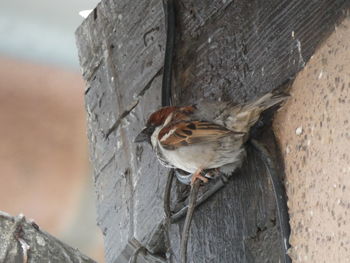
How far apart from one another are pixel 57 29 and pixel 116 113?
3.68ft

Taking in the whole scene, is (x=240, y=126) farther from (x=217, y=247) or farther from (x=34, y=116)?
(x=34, y=116)

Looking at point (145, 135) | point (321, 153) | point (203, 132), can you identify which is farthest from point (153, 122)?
point (321, 153)

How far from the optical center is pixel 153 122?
5.87ft

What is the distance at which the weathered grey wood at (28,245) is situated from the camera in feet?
4.45

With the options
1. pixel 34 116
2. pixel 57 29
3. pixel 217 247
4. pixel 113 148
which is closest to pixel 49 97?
pixel 34 116

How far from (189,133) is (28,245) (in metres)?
0.45

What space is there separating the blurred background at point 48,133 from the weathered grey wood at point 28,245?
1724 mm

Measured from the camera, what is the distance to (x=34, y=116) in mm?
3441

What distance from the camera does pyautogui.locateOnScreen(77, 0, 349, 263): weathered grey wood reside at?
5.08 ft

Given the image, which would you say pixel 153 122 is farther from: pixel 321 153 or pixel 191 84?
pixel 321 153

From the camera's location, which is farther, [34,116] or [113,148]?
[34,116]

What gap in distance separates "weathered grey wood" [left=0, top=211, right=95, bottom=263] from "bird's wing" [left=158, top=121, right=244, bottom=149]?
363 millimetres

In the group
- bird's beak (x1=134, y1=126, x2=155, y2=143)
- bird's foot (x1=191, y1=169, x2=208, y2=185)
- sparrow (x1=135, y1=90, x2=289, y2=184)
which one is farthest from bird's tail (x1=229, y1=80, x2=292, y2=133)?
bird's beak (x1=134, y1=126, x2=155, y2=143)

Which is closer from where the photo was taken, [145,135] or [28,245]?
[28,245]
